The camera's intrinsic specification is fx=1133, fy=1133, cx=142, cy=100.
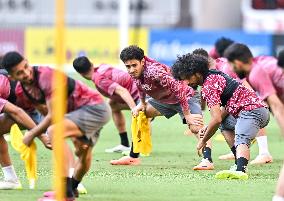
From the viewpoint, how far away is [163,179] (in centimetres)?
1419

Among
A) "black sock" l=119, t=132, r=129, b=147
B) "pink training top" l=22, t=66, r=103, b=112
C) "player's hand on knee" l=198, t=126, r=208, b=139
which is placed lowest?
"black sock" l=119, t=132, r=129, b=147

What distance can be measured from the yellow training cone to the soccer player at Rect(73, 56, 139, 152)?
2873mm

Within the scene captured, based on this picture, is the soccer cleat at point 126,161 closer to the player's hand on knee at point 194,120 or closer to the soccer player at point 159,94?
the soccer player at point 159,94

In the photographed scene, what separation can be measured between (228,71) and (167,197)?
4.41 meters

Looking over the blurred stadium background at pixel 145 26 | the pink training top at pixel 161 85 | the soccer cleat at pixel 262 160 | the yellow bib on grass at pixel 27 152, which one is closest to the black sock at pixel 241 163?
the pink training top at pixel 161 85

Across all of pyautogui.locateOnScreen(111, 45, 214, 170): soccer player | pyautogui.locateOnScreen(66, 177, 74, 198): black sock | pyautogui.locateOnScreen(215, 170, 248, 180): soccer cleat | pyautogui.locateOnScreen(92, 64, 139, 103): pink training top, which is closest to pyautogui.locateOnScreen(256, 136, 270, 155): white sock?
pyautogui.locateOnScreen(111, 45, 214, 170): soccer player

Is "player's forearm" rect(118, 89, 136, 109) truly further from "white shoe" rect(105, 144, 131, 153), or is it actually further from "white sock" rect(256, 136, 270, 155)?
"white sock" rect(256, 136, 270, 155)

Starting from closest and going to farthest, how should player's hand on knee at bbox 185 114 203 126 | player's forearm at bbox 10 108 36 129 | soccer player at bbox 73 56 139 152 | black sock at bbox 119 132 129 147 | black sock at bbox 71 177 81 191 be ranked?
black sock at bbox 71 177 81 191, player's forearm at bbox 10 108 36 129, player's hand on knee at bbox 185 114 203 126, soccer player at bbox 73 56 139 152, black sock at bbox 119 132 129 147

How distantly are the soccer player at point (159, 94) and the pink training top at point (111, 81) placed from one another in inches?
34.7

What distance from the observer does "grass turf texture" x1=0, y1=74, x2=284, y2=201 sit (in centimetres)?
1260

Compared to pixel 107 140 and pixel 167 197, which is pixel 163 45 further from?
pixel 167 197

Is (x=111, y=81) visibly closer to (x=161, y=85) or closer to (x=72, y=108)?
(x=161, y=85)

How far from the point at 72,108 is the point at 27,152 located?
2.45 ft

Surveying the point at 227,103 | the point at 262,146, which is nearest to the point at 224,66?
the point at 262,146
